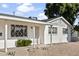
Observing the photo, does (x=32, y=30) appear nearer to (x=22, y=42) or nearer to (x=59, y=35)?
(x=22, y=42)

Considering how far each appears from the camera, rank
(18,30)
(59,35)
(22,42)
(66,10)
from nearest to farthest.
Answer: (22,42) → (18,30) → (59,35) → (66,10)

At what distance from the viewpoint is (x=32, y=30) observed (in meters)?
19.8

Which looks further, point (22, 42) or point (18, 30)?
point (18, 30)

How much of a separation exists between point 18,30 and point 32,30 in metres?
2.10

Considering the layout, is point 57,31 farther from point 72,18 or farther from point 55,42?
point 72,18

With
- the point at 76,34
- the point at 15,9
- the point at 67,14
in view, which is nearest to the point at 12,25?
the point at 15,9

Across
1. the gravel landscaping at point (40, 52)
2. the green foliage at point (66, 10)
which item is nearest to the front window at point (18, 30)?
the gravel landscaping at point (40, 52)

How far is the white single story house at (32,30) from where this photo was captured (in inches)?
626

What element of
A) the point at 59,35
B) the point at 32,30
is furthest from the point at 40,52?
the point at 59,35

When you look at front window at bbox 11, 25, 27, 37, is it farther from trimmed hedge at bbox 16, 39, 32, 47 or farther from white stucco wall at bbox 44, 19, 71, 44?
white stucco wall at bbox 44, 19, 71, 44

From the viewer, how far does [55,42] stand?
76.9 ft

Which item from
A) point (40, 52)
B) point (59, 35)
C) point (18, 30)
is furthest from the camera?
point (59, 35)

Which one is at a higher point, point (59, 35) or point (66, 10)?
point (66, 10)

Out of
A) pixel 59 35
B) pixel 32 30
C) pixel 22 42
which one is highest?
pixel 32 30
